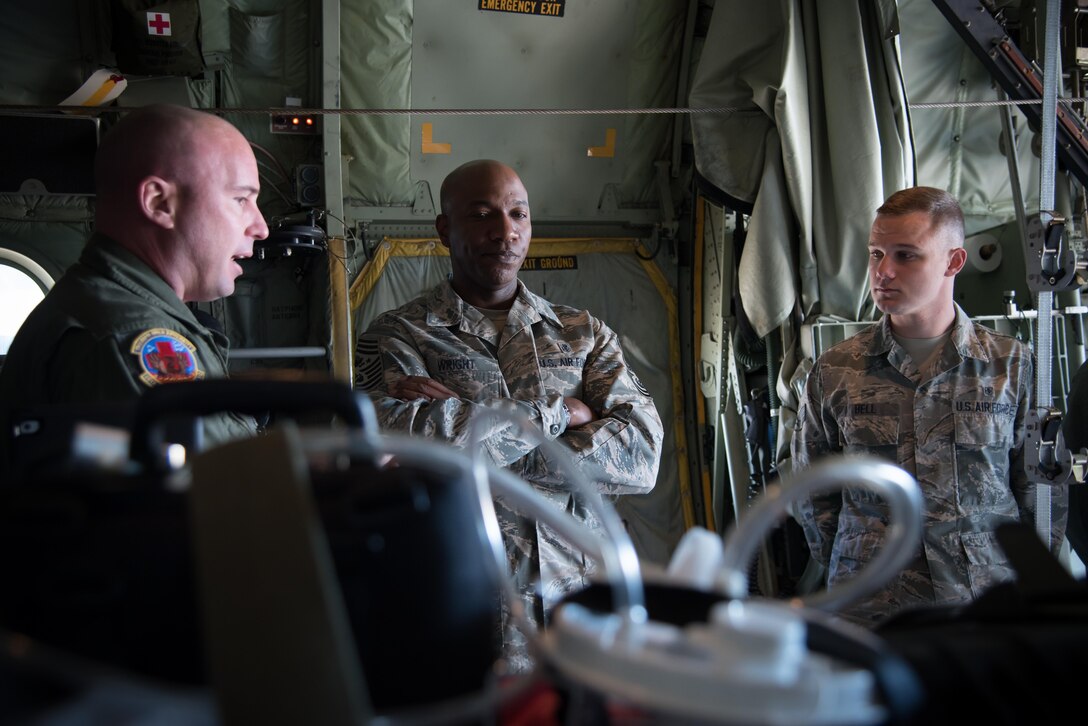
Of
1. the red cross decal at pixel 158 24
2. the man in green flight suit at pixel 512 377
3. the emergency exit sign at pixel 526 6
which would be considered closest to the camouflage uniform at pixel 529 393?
the man in green flight suit at pixel 512 377

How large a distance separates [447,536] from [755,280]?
349 cm

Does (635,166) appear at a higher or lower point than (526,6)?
lower

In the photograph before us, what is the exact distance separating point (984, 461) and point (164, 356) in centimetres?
222

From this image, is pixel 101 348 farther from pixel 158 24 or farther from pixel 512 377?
pixel 158 24

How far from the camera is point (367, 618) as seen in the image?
600 millimetres

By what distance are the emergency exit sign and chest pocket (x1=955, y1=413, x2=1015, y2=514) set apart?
287cm

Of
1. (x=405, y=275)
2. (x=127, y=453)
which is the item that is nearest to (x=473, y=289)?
(x=405, y=275)

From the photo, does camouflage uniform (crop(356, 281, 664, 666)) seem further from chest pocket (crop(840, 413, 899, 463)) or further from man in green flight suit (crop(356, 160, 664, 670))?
chest pocket (crop(840, 413, 899, 463))

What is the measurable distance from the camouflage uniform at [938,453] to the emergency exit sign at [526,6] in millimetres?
2483

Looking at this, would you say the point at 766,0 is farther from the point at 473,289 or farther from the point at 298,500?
the point at 298,500

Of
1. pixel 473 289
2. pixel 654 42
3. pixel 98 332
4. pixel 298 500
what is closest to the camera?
pixel 298 500

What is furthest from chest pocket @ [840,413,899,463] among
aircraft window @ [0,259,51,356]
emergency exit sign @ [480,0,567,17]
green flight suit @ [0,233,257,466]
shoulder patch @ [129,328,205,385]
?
aircraft window @ [0,259,51,356]

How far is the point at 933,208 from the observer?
2.81m

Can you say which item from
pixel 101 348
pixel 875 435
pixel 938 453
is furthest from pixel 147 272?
pixel 938 453
